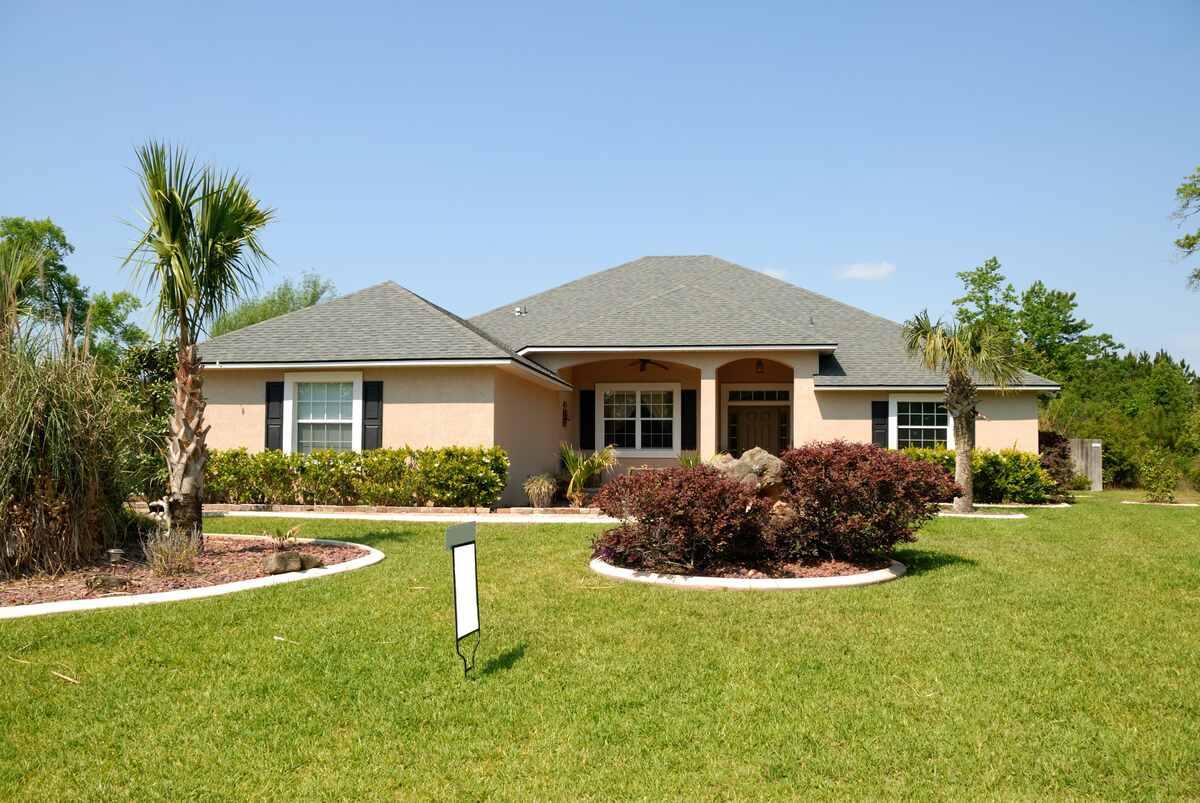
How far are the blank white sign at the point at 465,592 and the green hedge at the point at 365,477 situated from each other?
1040 cm

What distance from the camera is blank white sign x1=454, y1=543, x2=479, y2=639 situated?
5.05m

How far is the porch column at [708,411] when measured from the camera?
60.5 ft

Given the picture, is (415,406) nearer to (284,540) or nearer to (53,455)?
(284,540)

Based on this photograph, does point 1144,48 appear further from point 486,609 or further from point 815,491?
point 486,609

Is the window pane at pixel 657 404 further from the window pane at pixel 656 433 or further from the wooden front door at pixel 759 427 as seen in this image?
the wooden front door at pixel 759 427

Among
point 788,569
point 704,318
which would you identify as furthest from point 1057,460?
point 788,569

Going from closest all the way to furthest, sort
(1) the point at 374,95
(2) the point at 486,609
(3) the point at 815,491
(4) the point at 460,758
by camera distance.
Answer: (4) the point at 460,758 < (2) the point at 486,609 < (3) the point at 815,491 < (1) the point at 374,95

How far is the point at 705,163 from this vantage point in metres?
18.0

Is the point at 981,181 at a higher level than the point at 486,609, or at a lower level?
higher

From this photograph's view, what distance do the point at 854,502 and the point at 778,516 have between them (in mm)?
969

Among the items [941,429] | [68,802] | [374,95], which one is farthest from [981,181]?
[68,802]

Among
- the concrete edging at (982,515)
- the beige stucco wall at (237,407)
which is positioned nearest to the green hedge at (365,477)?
the beige stucco wall at (237,407)

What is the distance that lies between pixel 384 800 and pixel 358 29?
12.5 meters

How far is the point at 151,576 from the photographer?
26.5 ft
